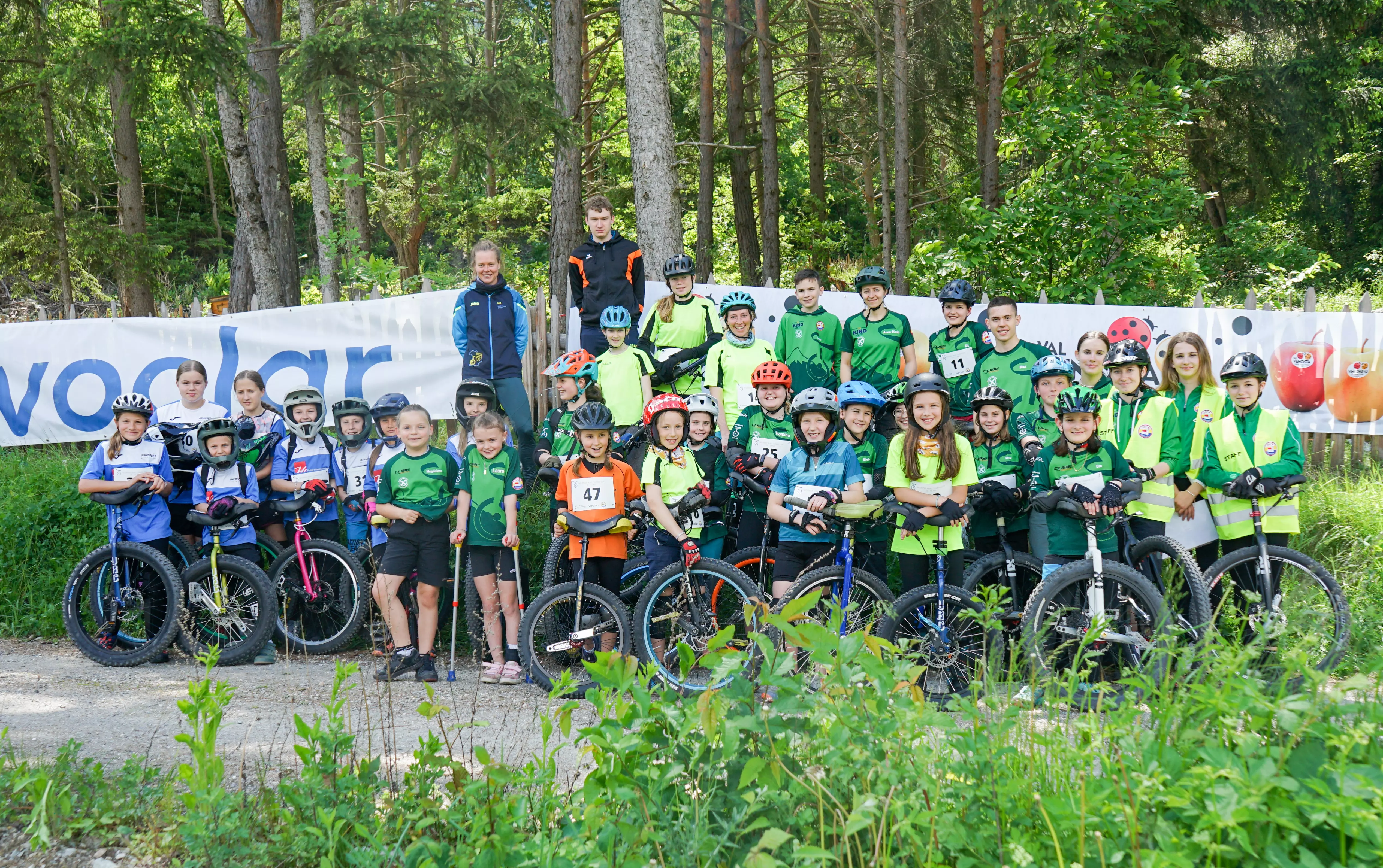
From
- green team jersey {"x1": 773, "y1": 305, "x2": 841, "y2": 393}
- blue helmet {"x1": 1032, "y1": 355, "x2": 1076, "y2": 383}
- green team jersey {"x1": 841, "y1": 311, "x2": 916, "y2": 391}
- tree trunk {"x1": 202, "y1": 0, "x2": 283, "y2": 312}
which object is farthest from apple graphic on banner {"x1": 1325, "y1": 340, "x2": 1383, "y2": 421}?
tree trunk {"x1": 202, "y1": 0, "x2": 283, "y2": 312}

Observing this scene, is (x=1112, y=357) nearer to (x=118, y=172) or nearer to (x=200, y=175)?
(x=118, y=172)

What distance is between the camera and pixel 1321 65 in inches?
709

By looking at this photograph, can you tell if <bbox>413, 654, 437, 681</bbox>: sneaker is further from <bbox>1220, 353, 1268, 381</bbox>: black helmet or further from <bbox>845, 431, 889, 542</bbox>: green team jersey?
<bbox>1220, 353, 1268, 381</bbox>: black helmet

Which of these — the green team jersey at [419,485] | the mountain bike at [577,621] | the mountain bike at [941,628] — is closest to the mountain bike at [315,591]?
the green team jersey at [419,485]

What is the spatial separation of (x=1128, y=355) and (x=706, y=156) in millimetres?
14541

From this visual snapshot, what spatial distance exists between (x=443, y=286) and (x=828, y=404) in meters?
10.4

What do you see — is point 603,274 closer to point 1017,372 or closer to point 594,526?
point 594,526

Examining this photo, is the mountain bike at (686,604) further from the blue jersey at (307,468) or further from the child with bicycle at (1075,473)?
the blue jersey at (307,468)

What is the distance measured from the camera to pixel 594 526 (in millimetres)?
6297

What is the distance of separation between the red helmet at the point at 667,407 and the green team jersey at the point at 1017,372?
2057 millimetres

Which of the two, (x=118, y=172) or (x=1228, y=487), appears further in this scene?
(x=118, y=172)

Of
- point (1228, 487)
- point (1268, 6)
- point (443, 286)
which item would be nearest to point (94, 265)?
point (443, 286)

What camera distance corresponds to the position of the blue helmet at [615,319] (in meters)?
7.49

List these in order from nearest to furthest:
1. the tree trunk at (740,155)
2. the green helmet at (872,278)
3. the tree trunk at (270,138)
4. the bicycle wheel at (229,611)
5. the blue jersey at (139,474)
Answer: the bicycle wheel at (229,611)
the blue jersey at (139,474)
the green helmet at (872,278)
the tree trunk at (270,138)
the tree trunk at (740,155)
